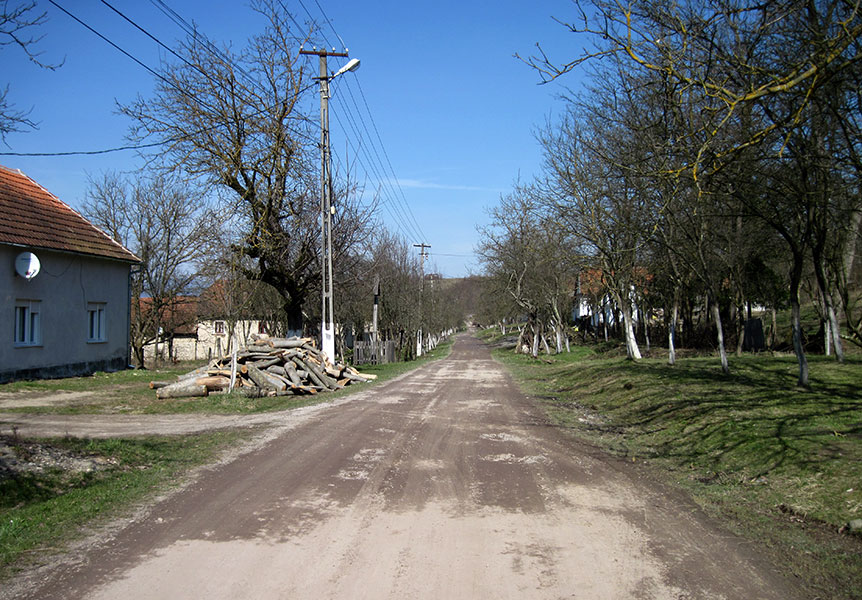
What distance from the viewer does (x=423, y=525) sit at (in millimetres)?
5629

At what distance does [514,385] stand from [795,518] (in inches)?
566

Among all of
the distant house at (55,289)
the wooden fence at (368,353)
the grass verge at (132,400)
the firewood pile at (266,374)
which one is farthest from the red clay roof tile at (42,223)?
the wooden fence at (368,353)

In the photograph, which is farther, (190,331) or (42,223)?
(190,331)

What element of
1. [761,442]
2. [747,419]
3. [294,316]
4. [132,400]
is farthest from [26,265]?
[761,442]

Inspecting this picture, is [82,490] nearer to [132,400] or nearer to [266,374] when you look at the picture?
[132,400]

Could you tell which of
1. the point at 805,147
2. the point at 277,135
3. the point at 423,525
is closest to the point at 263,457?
the point at 423,525

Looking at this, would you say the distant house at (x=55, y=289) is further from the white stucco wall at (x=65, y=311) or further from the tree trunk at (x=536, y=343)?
the tree trunk at (x=536, y=343)

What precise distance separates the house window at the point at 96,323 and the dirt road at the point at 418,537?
56.6 feet

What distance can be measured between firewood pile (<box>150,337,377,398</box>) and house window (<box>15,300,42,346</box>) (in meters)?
5.83

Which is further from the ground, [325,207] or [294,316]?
[325,207]

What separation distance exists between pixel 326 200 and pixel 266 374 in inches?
257

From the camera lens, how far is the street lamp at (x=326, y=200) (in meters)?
20.5

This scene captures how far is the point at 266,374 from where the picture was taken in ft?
56.3

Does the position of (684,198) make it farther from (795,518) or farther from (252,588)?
(252,588)
